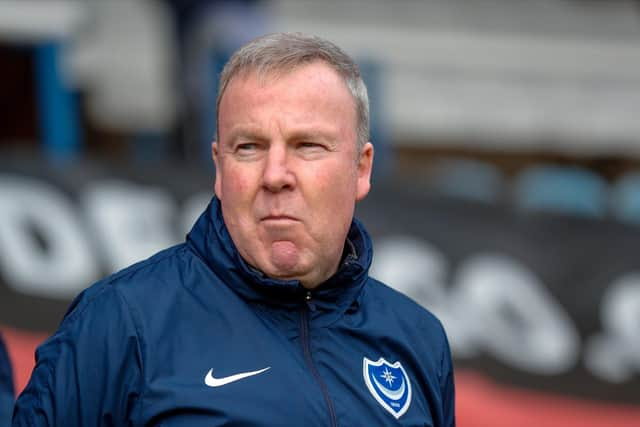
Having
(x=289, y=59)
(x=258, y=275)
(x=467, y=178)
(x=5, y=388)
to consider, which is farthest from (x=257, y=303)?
(x=467, y=178)

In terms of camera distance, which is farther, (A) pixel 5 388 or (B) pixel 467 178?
(B) pixel 467 178

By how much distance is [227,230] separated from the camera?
1981 millimetres

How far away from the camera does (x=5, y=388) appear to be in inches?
95.3

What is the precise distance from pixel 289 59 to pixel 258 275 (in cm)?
40

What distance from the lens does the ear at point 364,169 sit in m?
2.08

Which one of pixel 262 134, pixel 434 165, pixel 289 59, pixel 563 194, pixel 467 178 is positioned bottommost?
pixel 434 165

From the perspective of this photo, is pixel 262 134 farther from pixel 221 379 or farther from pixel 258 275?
pixel 221 379

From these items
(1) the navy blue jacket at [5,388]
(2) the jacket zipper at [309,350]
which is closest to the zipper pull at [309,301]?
(2) the jacket zipper at [309,350]

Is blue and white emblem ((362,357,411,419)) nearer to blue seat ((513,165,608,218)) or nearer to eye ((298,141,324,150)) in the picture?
eye ((298,141,324,150))

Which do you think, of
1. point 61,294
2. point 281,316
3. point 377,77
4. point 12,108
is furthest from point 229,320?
point 12,108

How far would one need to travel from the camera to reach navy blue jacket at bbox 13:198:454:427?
182cm

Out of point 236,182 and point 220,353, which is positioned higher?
point 236,182

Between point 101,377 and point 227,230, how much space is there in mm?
359

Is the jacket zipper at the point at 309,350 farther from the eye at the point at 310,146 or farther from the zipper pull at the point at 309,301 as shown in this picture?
the eye at the point at 310,146
